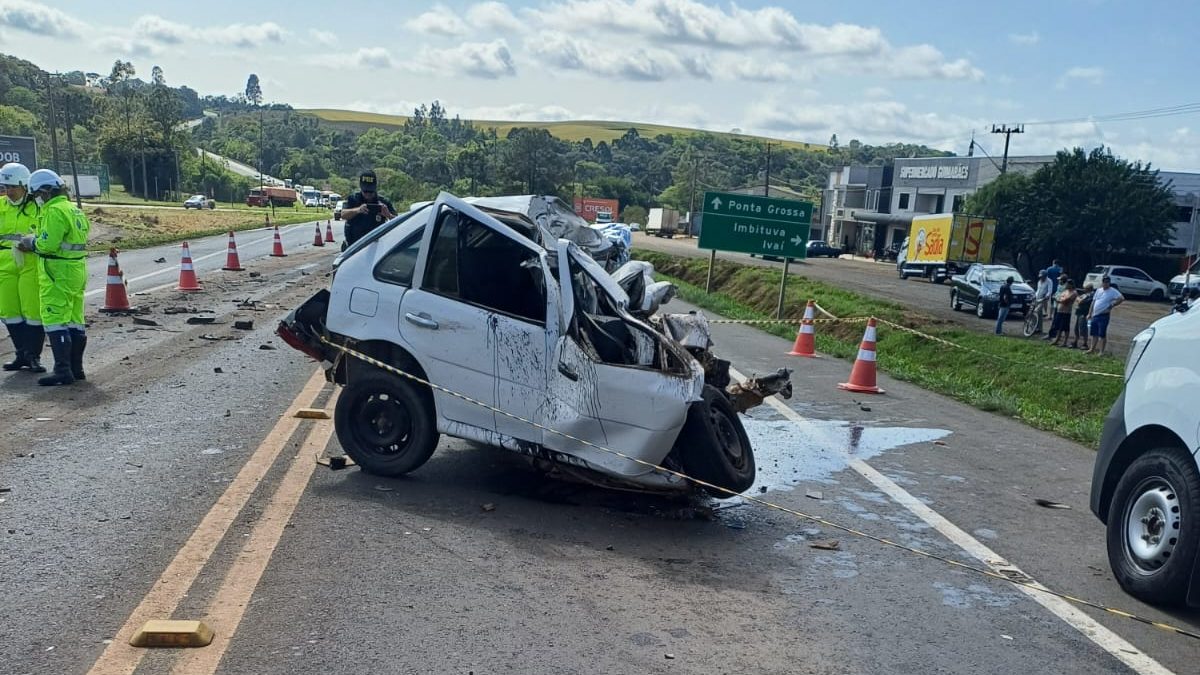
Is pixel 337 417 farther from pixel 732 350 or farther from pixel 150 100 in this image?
pixel 150 100

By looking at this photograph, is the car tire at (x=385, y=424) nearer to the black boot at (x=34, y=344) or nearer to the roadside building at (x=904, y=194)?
the black boot at (x=34, y=344)

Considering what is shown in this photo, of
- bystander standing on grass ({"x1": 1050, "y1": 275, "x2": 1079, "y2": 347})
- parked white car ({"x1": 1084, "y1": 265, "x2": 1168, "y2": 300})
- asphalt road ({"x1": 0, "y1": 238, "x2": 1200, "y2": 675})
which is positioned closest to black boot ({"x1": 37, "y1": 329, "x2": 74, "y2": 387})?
asphalt road ({"x1": 0, "y1": 238, "x2": 1200, "y2": 675})

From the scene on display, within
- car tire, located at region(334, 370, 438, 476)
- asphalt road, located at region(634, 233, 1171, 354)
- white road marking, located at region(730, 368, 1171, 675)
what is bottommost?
asphalt road, located at region(634, 233, 1171, 354)

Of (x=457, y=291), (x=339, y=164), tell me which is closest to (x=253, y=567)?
(x=457, y=291)

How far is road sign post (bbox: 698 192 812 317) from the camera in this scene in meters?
24.2

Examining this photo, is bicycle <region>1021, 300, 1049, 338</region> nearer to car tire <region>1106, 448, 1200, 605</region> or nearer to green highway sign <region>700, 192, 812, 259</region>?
green highway sign <region>700, 192, 812, 259</region>

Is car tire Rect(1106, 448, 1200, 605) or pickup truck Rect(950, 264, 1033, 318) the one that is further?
pickup truck Rect(950, 264, 1033, 318)

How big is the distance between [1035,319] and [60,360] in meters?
21.8

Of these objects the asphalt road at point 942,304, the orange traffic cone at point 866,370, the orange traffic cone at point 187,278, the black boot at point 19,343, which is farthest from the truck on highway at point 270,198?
the orange traffic cone at point 866,370

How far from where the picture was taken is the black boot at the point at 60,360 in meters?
8.64

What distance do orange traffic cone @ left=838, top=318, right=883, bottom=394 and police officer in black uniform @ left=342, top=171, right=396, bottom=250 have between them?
5944mm

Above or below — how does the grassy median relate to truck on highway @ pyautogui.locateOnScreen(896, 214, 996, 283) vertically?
below

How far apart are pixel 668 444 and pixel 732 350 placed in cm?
978

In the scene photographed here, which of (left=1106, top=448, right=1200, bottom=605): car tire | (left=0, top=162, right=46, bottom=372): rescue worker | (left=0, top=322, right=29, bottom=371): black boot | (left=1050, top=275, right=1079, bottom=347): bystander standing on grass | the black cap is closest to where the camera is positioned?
(left=1106, top=448, right=1200, bottom=605): car tire
